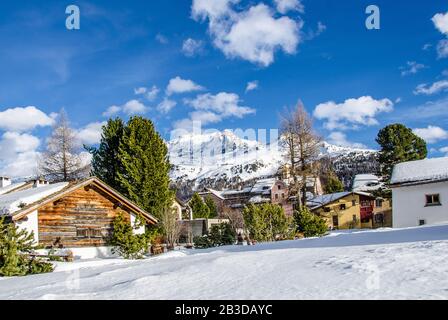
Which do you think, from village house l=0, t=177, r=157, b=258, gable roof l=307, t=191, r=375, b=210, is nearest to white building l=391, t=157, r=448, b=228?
village house l=0, t=177, r=157, b=258

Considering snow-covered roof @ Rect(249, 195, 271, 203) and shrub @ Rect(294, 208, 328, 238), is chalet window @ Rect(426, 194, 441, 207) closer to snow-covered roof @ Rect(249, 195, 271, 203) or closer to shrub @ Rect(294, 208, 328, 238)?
shrub @ Rect(294, 208, 328, 238)

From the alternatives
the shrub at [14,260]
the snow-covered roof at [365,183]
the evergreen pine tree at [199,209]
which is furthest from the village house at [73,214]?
the snow-covered roof at [365,183]

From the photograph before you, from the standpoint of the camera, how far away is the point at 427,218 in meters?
29.5

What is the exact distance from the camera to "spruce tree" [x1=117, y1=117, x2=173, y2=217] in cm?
3102

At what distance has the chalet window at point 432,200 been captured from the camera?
96.4ft

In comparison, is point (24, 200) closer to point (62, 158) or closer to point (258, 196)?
point (62, 158)

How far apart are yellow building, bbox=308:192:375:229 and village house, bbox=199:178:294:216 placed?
16.3 m

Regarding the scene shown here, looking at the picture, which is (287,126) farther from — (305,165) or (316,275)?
(316,275)

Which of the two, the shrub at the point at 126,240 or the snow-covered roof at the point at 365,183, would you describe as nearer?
the shrub at the point at 126,240

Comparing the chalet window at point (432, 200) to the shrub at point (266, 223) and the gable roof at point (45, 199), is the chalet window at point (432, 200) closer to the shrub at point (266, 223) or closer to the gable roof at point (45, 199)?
the shrub at point (266, 223)

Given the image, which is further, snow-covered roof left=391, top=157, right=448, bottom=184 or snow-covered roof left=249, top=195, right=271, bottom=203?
snow-covered roof left=249, top=195, right=271, bottom=203

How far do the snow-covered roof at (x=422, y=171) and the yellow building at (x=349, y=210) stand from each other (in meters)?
21.3

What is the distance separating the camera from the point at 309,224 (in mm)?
29219

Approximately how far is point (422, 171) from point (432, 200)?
2.23m
